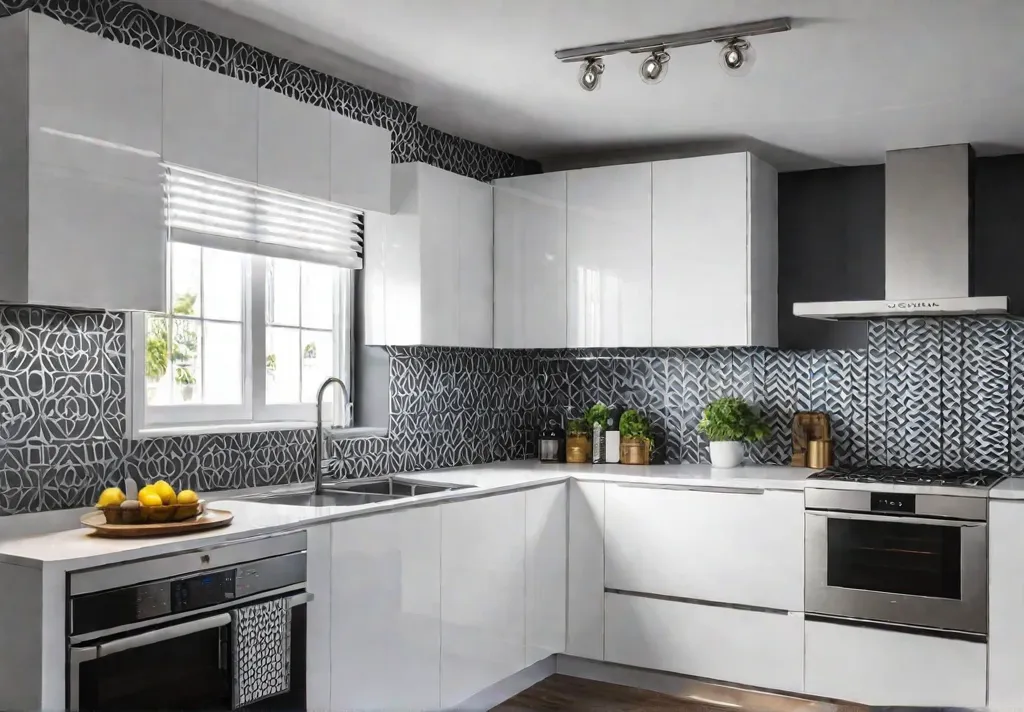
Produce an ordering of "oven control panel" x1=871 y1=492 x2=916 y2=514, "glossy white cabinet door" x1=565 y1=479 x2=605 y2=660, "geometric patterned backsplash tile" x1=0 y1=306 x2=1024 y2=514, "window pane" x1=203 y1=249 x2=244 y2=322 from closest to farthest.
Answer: "geometric patterned backsplash tile" x1=0 y1=306 x2=1024 y2=514 < "window pane" x1=203 y1=249 x2=244 y2=322 < "oven control panel" x1=871 y1=492 x2=916 y2=514 < "glossy white cabinet door" x1=565 y1=479 x2=605 y2=660

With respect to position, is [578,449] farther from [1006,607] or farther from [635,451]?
[1006,607]

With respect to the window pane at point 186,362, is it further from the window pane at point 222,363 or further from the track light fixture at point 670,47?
the track light fixture at point 670,47

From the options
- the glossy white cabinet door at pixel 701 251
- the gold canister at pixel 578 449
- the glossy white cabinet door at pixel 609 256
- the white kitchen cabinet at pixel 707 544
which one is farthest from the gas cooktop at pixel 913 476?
the gold canister at pixel 578 449

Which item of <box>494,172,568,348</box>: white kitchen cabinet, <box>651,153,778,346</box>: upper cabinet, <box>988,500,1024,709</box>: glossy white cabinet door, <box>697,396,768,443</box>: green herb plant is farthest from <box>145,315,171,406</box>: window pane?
<box>988,500,1024,709</box>: glossy white cabinet door

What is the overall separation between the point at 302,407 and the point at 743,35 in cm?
216

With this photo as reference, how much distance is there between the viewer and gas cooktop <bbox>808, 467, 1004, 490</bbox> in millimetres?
3904

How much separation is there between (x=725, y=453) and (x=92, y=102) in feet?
10.3

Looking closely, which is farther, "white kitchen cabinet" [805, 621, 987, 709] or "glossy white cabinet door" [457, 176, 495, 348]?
"glossy white cabinet door" [457, 176, 495, 348]

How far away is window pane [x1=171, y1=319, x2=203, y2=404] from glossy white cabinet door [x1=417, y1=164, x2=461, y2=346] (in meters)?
0.97

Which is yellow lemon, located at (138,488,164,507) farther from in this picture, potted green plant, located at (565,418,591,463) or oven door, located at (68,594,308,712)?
potted green plant, located at (565,418,591,463)

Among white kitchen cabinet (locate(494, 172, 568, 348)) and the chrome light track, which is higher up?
the chrome light track

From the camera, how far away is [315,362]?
4.03 meters

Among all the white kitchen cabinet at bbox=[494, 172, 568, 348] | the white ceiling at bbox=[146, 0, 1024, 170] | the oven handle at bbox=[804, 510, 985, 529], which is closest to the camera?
the white ceiling at bbox=[146, 0, 1024, 170]

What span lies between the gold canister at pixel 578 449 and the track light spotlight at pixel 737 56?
223 cm
